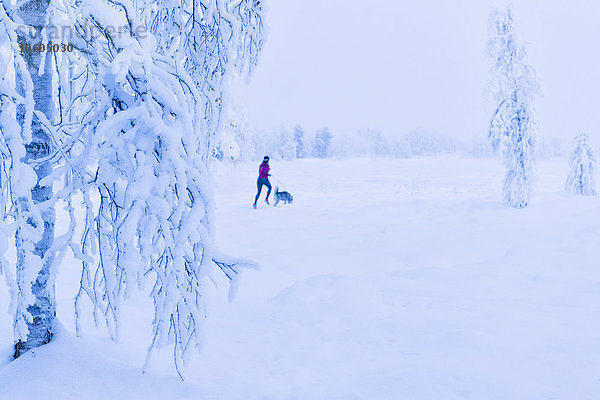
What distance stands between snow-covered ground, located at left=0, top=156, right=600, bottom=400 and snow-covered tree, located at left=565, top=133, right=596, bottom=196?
409 inches

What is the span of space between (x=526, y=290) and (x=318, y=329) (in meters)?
2.51

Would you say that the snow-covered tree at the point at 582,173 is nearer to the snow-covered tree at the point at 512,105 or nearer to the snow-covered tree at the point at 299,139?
the snow-covered tree at the point at 512,105

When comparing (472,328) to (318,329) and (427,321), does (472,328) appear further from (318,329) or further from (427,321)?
(318,329)

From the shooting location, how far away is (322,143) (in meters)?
92.7

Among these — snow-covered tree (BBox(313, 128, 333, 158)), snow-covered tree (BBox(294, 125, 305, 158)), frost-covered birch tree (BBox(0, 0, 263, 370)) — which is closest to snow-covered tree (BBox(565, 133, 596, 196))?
frost-covered birch tree (BBox(0, 0, 263, 370))

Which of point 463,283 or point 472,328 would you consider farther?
point 463,283

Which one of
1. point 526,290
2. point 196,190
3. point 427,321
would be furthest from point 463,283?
point 196,190

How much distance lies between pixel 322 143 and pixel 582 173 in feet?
255

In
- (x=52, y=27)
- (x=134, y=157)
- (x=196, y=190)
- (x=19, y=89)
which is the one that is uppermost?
(x=52, y=27)

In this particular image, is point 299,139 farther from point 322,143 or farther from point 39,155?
point 39,155

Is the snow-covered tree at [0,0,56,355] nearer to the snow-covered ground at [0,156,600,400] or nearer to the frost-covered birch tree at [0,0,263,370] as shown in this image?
the frost-covered birch tree at [0,0,263,370]

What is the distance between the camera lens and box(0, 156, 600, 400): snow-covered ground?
8.78ft

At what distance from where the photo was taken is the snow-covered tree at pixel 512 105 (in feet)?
38.2

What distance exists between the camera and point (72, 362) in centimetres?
269
